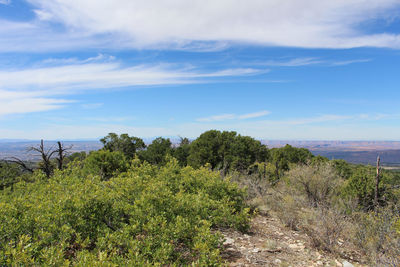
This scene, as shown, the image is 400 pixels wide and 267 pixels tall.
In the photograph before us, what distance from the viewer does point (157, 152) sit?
30.0 meters

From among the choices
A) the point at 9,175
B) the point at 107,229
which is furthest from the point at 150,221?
the point at 9,175

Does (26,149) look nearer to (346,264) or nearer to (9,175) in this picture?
(9,175)

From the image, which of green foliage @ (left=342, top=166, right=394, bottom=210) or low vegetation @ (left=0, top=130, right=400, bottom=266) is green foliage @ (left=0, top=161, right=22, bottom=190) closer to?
low vegetation @ (left=0, top=130, right=400, bottom=266)

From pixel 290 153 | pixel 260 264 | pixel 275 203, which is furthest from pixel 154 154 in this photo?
pixel 260 264

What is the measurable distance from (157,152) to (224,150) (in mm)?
9272

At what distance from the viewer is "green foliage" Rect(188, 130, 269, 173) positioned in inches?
944

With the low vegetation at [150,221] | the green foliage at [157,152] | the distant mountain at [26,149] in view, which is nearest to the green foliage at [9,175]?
the distant mountain at [26,149]

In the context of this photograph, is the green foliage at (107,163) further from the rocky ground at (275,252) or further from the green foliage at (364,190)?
the green foliage at (364,190)

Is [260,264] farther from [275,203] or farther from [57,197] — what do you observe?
[275,203]

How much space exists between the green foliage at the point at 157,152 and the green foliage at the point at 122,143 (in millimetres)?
1365

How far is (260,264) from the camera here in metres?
4.45

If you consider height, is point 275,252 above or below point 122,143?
below

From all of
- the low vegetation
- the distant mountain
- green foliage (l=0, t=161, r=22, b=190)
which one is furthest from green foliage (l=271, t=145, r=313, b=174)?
green foliage (l=0, t=161, r=22, b=190)

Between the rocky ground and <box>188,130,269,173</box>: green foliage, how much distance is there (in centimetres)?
1644
